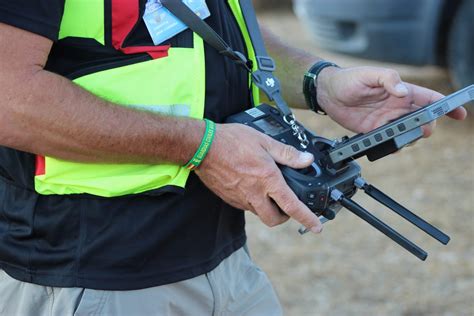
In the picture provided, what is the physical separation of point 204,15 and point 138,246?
580 mm

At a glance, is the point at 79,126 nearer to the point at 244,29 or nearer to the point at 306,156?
the point at 306,156

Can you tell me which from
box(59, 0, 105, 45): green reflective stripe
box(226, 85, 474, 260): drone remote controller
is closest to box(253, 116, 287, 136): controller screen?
box(226, 85, 474, 260): drone remote controller

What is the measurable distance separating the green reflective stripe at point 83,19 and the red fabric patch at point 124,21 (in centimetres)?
3

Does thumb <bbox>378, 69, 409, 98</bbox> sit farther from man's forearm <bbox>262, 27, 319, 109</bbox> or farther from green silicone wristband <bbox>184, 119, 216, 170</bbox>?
green silicone wristband <bbox>184, 119, 216, 170</bbox>

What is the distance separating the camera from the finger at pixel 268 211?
2.07m

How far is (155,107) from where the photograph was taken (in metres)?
2.10

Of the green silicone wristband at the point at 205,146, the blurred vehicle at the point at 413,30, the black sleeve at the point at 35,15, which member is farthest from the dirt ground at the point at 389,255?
the black sleeve at the point at 35,15

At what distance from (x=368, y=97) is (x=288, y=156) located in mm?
441

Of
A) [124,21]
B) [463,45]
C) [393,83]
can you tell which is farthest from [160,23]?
[463,45]

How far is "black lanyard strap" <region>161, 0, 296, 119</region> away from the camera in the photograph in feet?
6.95

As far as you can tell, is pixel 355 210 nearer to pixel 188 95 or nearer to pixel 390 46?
pixel 188 95

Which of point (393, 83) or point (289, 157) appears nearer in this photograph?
point (289, 157)

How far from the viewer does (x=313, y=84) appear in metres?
2.54

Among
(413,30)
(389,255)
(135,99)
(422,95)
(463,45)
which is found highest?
(135,99)
